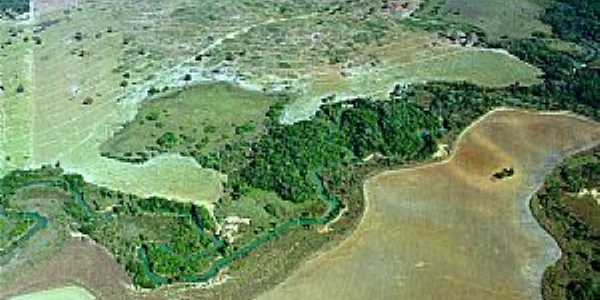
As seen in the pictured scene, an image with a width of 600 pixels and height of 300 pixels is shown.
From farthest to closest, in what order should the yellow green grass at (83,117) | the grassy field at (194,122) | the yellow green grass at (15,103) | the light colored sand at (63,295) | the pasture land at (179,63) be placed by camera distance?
the pasture land at (179,63)
the grassy field at (194,122)
the yellow green grass at (15,103)
the yellow green grass at (83,117)
the light colored sand at (63,295)

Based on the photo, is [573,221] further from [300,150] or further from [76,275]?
[76,275]

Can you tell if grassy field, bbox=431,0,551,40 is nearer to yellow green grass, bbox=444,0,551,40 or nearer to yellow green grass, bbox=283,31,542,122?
yellow green grass, bbox=444,0,551,40

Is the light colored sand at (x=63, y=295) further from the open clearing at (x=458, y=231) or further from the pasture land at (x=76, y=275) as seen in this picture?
the open clearing at (x=458, y=231)

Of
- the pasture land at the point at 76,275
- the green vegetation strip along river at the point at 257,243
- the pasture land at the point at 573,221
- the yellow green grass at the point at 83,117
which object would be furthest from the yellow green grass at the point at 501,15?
the pasture land at the point at 76,275

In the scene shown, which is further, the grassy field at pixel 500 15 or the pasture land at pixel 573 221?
the grassy field at pixel 500 15

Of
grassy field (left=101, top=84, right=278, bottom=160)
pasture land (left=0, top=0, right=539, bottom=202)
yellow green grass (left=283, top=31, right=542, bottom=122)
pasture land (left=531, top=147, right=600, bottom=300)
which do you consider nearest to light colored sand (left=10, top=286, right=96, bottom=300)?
pasture land (left=0, top=0, right=539, bottom=202)

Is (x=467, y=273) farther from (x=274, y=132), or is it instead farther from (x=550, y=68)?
(x=550, y=68)

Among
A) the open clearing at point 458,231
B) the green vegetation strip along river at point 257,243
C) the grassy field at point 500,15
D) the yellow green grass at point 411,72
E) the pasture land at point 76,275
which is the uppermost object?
the grassy field at point 500,15
